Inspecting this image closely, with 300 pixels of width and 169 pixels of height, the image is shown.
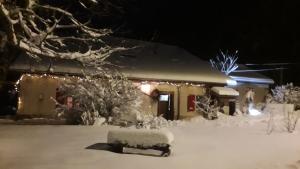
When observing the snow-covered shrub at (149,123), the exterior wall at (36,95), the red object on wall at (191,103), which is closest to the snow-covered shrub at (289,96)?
the red object on wall at (191,103)

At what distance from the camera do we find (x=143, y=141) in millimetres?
14797

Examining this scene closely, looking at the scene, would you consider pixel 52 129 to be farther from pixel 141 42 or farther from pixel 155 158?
pixel 141 42

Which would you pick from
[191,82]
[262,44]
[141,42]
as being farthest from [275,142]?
[262,44]

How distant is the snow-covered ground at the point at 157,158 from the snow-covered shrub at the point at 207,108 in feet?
23.5

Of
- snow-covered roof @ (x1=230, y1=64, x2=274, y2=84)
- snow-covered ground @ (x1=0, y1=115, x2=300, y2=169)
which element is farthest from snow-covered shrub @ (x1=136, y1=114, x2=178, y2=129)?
snow-covered roof @ (x1=230, y1=64, x2=274, y2=84)

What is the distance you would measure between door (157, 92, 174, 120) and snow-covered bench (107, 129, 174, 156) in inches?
676

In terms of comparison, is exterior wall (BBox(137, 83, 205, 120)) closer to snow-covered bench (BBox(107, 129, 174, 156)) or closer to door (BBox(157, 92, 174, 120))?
door (BBox(157, 92, 174, 120))

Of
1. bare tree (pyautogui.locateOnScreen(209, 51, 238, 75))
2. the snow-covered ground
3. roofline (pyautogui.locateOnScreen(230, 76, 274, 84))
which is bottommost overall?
the snow-covered ground

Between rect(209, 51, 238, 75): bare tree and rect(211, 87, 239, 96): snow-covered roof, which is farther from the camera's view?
rect(209, 51, 238, 75): bare tree

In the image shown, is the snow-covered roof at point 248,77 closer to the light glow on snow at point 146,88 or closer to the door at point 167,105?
the door at point 167,105

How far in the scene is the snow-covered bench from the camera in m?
14.7

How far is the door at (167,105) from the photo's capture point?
1270 inches

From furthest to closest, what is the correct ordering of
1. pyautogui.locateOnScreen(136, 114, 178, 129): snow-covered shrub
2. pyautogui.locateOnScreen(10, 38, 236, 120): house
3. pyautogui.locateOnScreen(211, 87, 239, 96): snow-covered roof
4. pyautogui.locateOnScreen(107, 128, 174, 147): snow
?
pyautogui.locateOnScreen(211, 87, 239, 96): snow-covered roof
pyautogui.locateOnScreen(10, 38, 236, 120): house
pyautogui.locateOnScreen(136, 114, 178, 129): snow-covered shrub
pyautogui.locateOnScreen(107, 128, 174, 147): snow

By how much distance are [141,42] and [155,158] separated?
74.9 ft
